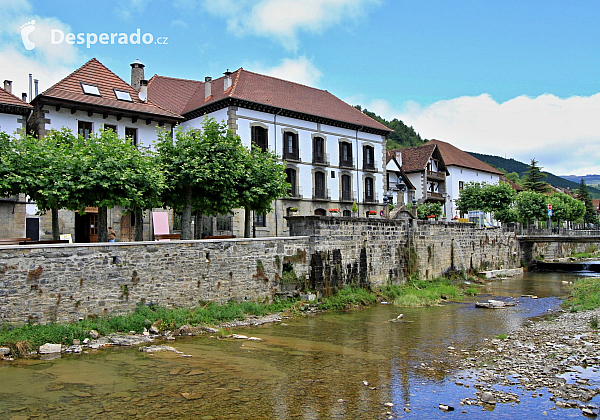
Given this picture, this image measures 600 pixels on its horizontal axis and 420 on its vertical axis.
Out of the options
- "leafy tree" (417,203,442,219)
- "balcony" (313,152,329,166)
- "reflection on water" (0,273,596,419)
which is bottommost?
"reflection on water" (0,273,596,419)

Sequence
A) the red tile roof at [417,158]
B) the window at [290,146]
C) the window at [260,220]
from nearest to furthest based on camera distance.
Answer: the window at [260,220], the window at [290,146], the red tile roof at [417,158]

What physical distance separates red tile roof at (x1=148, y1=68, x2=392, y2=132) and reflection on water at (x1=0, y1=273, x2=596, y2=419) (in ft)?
64.7

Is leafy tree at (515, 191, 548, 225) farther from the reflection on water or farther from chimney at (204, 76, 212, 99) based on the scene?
the reflection on water

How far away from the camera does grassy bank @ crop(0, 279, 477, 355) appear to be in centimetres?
1243

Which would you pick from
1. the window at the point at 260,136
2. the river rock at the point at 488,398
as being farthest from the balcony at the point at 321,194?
the river rock at the point at 488,398

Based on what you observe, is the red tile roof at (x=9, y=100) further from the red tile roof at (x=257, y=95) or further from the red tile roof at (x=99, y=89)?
the red tile roof at (x=257, y=95)

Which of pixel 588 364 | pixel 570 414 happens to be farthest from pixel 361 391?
pixel 588 364

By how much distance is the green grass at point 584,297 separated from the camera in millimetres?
18609

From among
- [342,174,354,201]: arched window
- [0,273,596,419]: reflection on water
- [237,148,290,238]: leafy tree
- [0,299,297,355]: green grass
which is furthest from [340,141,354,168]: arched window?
[0,273,596,419]: reflection on water

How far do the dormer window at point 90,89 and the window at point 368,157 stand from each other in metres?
20.6

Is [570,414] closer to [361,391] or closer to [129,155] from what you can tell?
[361,391]

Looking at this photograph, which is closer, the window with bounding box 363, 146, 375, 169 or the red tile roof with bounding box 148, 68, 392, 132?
the red tile roof with bounding box 148, 68, 392, 132

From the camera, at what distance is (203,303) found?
16484mm

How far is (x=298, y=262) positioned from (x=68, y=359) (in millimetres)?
9942
